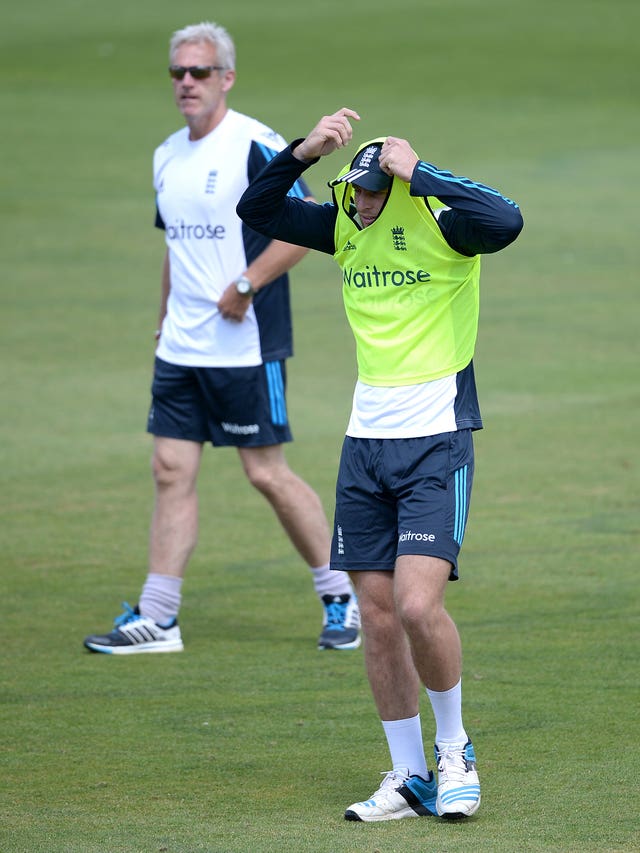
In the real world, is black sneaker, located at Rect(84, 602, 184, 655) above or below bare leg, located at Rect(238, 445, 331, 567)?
below

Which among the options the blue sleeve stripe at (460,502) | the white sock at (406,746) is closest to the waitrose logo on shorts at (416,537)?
the blue sleeve stripe at (460,502)

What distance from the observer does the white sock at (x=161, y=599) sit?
24.7 feet

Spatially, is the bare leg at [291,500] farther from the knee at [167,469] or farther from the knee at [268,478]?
the knee at [167,469]

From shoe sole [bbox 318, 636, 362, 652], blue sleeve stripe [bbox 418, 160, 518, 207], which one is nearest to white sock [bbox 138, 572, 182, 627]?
shoe sole [bbox 318, 636, 362, 652]

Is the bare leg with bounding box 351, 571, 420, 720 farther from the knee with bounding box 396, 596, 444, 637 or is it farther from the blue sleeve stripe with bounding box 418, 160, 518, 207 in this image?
the blue sleeve stripe with bounding box 418, 160, 518, 207

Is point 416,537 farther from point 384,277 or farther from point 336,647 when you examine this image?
point 336,647

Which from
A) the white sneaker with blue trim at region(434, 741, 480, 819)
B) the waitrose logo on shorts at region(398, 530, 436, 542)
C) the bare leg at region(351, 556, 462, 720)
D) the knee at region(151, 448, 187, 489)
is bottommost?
the white sneaker with blue trim at region(434, 741, 480, 819)

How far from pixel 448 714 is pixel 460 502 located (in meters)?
0.68

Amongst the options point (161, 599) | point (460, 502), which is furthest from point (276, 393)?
point (460, 502)

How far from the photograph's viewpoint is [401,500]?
5.31m

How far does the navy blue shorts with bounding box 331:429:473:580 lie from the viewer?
5.20m

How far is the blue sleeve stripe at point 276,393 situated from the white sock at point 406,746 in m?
2.56

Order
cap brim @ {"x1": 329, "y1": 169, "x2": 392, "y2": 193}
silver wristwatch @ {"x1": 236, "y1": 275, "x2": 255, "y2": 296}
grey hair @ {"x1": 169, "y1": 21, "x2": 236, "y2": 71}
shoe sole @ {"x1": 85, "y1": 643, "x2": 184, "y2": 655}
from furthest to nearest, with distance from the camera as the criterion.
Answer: grey hair @ {"x1": 169, "y1": 21, "x2": 236, "y2": 71}, silver wristwatch @ {"x1": 236, "y1": 275, "x2": 255, "y2": 296}, shoe sole @ {"x1": 85, "y1": 643, "x2": 184, "y2": 655}, cap brim @ {"x1": 329, "y1": 169, "x2": 392, "y2": 193}

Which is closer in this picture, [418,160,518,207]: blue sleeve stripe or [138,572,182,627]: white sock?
[418,160,518,207]: blue sleeve stripe
